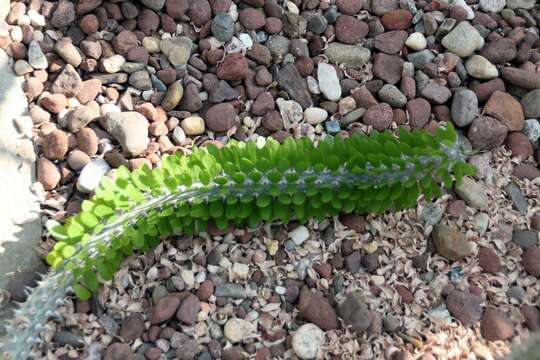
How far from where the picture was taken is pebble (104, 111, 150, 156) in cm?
246

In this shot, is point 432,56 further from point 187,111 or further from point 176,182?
point 176,182

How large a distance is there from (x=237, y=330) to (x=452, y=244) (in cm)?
91

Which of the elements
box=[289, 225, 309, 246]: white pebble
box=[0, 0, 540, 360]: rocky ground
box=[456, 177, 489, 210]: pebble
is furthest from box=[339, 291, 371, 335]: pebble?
box=[456, 177, 489, 210]: pebble

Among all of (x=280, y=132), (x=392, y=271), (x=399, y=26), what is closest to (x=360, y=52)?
(x=399, y=26)

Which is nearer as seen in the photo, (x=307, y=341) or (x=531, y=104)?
(x=307, y=341)

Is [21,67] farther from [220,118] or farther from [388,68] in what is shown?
[388,68]

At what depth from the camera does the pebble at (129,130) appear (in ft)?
8.07

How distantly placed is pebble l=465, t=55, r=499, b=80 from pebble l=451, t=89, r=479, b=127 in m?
0.15

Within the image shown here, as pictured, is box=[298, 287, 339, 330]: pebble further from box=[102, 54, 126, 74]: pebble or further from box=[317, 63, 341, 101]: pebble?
box=[102, 54, 126, 74]: pebble

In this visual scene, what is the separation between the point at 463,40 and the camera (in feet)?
9.20

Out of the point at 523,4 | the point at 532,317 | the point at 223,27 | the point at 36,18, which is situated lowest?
the point at 532,317

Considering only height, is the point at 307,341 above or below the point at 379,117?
below

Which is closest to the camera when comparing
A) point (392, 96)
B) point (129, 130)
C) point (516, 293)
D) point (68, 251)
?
point (68, 251)

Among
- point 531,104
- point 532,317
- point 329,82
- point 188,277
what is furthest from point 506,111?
point 188,277
